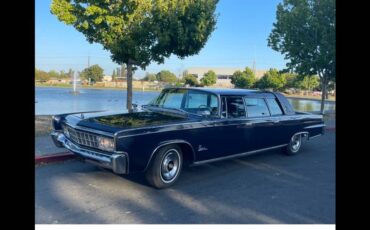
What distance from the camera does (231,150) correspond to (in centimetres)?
602

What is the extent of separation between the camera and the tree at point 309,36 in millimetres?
15609

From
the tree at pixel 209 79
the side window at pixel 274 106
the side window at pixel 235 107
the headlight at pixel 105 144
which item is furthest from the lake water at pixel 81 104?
the tree at pixel 209 79

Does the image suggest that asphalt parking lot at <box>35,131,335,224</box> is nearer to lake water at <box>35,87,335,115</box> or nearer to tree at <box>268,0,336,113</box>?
lake water at <box>35,87,335,115</box>

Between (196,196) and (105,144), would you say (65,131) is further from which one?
(196,196)

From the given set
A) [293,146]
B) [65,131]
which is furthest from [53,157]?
[293,146]

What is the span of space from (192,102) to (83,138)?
6.61 feet

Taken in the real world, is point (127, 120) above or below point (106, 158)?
above

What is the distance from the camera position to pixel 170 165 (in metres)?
5.26

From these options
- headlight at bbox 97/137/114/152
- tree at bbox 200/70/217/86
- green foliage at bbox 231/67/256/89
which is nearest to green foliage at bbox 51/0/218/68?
headlight at bbox 97/137/114/152

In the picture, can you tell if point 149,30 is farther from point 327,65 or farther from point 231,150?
point 327,65
